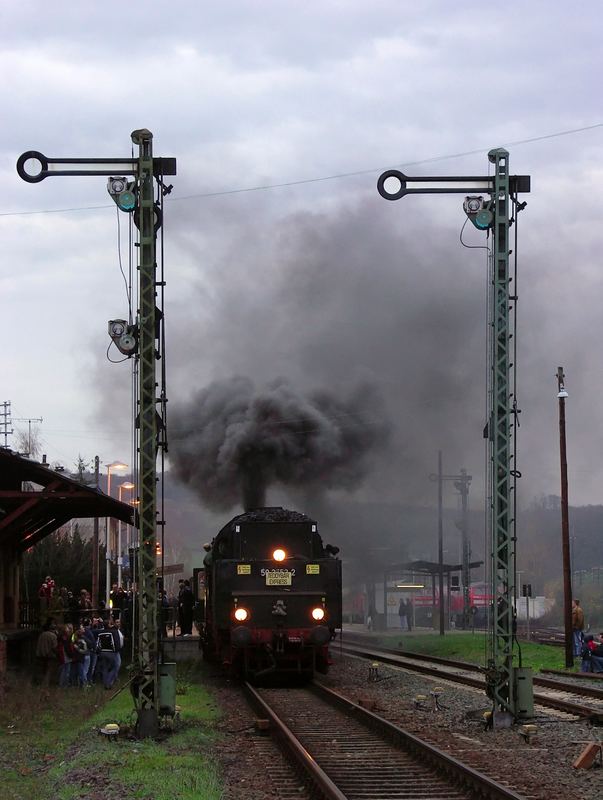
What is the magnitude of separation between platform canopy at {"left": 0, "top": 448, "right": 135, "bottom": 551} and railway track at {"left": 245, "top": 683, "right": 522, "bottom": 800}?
431cm

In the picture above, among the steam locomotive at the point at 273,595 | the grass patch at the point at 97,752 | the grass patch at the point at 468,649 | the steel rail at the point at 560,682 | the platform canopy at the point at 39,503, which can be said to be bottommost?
the grass patch at the point at 468,649

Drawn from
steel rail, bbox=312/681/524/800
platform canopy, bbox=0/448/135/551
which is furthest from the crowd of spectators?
steel rail, bbox=312/681/524/800

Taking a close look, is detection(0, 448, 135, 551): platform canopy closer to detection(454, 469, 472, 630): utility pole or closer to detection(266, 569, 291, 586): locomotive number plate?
detection(266, 569, 291, 586): locomotive number plate

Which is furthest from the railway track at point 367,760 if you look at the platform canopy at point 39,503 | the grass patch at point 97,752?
the platform canopy at point 39,503

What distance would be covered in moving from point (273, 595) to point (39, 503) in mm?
4743

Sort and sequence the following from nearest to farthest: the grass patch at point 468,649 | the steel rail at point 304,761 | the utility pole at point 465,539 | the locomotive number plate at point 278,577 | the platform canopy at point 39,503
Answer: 1. the steel rail at point 304,761
2. the platform canopy at point 39,503
3. the locomotive number plate at point 278,577
4. the grass patch at point 468,649
5. the utility pole at point 465,539

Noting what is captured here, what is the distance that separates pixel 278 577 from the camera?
1981cm

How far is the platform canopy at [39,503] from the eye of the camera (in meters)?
19.6

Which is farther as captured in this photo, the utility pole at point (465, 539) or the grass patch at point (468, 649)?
the utility pole at point (465, 539)

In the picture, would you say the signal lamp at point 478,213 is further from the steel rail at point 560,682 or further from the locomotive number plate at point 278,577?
the locomotive number plate at point 278,577

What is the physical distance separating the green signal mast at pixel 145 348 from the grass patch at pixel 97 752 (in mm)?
645

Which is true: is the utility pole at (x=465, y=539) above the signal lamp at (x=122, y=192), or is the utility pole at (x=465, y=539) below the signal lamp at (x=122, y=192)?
below

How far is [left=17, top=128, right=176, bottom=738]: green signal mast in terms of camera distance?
13.3 metres

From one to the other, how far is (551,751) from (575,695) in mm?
7235
